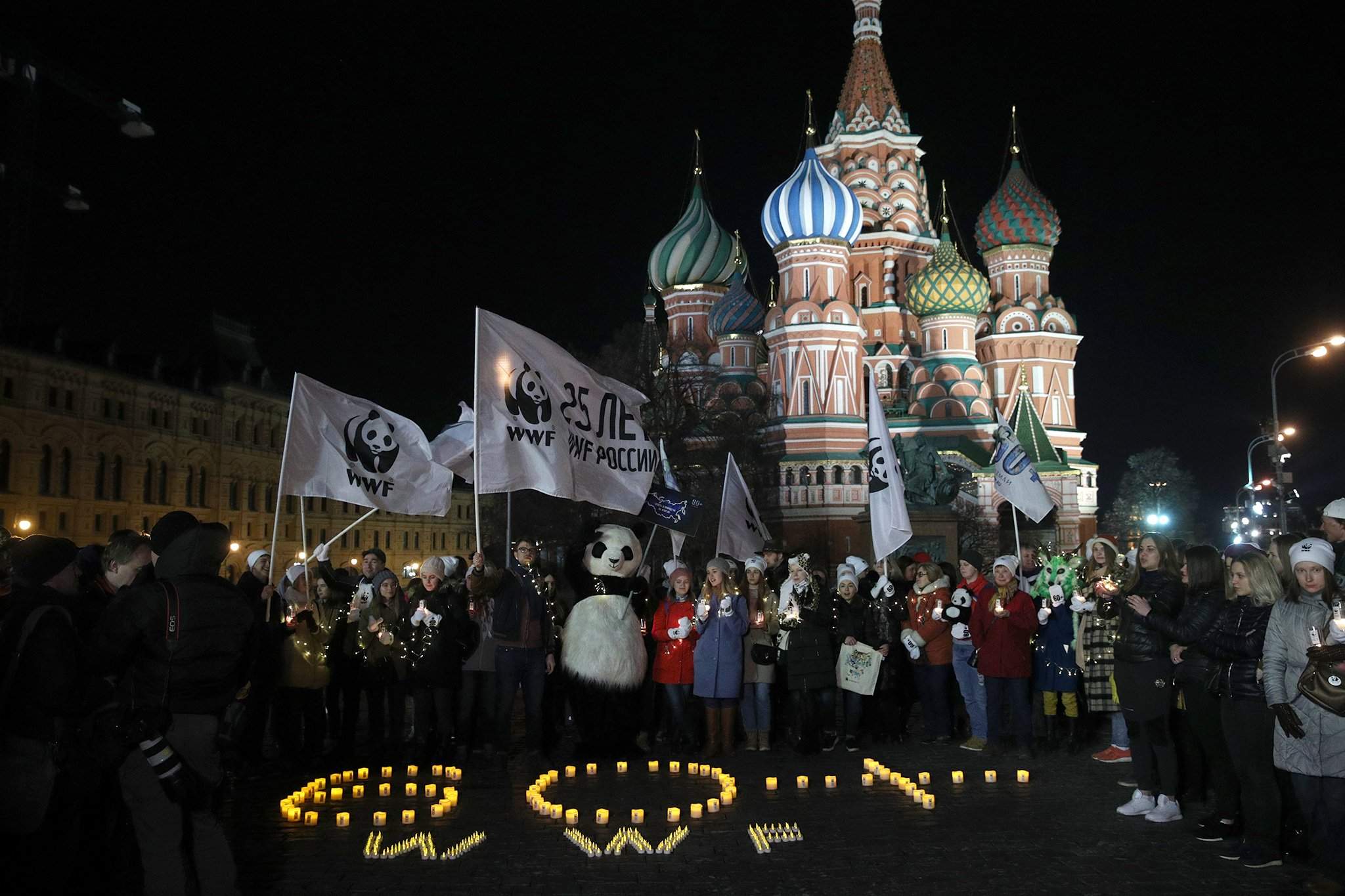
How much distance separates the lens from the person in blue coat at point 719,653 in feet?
34.9

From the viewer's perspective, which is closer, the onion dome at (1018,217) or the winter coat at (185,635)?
the winter coat at (185,635)

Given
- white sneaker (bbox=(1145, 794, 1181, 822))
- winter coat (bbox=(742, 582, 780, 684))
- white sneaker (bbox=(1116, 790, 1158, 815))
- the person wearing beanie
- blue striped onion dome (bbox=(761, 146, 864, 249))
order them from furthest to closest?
blue striped onion dome (bbox=(761, 146, 864, 249)) → winter coat (bbox=(742, 582, 780, 684)) → white sneaker (bbox=(1116, 790, 1158, 815)) → white sneaker (bbox=(1145, 794, 1181, 822)) → the person wearing beanie

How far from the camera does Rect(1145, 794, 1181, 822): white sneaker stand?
793 cm

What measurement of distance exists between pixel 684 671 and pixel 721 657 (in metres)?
0.55

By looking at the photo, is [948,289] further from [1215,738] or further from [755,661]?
[1215,738]

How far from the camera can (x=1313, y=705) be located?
6.29 m

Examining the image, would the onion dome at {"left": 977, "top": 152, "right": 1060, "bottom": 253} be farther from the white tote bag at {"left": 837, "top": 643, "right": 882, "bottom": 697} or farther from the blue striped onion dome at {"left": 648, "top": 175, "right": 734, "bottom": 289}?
the white tote bag at {"left": 837, "top": 643, "right": 882, "bottom": 697}

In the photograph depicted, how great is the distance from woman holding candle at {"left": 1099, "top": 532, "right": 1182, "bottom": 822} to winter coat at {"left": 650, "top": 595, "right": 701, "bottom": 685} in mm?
3999

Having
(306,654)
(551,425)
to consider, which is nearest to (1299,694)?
(551,425)

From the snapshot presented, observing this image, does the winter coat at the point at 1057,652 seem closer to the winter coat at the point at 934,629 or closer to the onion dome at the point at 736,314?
the winter coat at the point at 934,629

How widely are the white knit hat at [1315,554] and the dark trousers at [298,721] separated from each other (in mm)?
7731

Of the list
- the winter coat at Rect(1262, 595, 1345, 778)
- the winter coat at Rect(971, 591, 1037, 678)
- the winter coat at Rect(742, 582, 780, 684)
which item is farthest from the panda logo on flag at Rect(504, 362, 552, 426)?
the winter coat at Rect(1262, 595, 1345, 778)

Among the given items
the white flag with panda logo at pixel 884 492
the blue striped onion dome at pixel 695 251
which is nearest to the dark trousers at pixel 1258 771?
the white flag with panda logo at pixel 884 492

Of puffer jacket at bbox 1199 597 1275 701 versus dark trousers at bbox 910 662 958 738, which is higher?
puffer jacket at bbox 1199 597 1275 701
